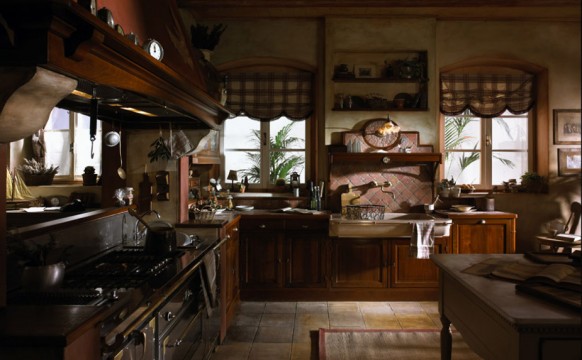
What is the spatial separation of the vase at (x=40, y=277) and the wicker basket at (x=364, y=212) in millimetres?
3329

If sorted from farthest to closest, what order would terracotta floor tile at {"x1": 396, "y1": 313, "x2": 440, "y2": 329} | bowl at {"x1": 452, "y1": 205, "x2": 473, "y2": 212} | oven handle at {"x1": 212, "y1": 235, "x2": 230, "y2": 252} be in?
bowl at {"x1": 452, "y1": 205, "x2": 473, "y2": 212}, terracotta floor tile at {"x1": 396, "y1": 313, "x2": 440, "y2": 329}, oven handle at {"x1": 212, "y1": 235, "x2": 230, "y2": 252}

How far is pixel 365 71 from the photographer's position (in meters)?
5.29

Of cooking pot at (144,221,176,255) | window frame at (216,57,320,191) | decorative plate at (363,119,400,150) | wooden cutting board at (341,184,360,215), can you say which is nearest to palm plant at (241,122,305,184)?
window frame at (216,57,320,191)

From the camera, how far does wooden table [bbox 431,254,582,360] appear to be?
57.5 inches

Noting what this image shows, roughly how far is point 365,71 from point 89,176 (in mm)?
3165

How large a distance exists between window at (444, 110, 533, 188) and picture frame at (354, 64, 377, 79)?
1042mm

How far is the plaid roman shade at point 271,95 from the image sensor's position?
5391 mm

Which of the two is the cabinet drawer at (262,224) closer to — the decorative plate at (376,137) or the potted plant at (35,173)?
the decorative plate at (376,137)

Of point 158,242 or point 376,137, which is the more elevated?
point 376,137

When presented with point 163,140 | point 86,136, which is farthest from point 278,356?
point 86,136

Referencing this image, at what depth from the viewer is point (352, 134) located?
525 cm

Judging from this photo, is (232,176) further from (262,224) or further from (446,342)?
(446,342)

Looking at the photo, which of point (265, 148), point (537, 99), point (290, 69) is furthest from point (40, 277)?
point (537, 99)

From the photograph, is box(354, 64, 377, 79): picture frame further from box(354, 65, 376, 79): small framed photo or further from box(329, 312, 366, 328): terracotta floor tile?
box(329, 312, 366, 328): terracotta floor tile
